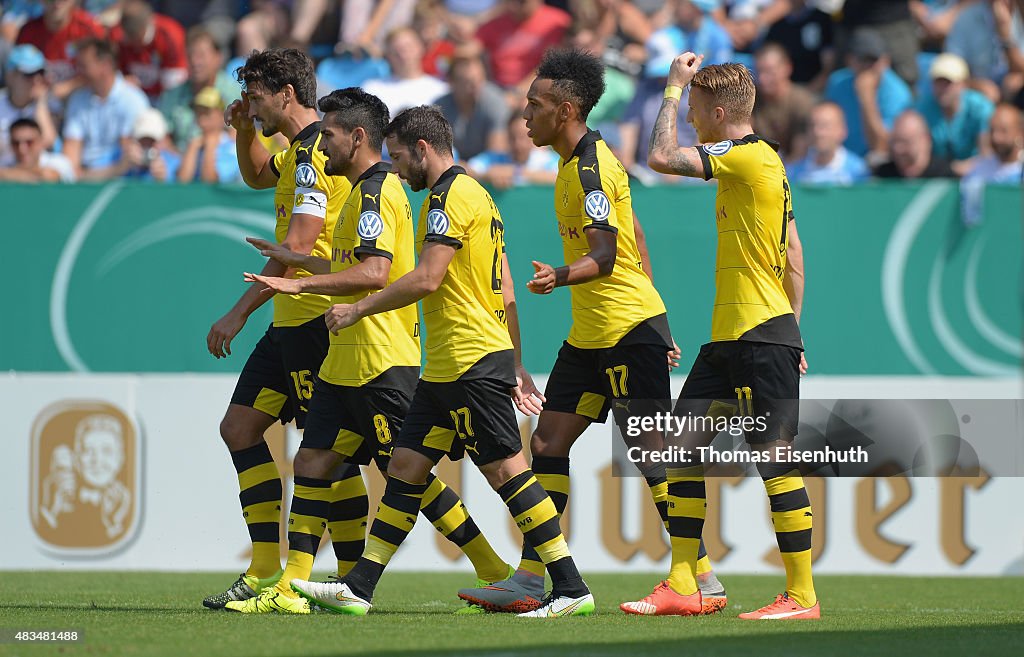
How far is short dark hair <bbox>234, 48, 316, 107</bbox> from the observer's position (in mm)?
7402

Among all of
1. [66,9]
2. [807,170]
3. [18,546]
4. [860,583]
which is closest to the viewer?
[860,583]

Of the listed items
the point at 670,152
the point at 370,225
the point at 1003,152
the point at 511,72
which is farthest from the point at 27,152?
the point at 1003,152

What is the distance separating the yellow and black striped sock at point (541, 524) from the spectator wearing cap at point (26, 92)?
8.56 metres

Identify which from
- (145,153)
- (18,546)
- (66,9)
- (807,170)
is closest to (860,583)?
(807,170)

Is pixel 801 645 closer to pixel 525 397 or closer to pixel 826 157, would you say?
pixel 525 397

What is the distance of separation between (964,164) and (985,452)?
326 centimetres

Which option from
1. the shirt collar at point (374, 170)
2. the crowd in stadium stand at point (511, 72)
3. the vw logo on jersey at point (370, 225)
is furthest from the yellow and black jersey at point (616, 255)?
the crowd in stadium stand at point (511, 72)

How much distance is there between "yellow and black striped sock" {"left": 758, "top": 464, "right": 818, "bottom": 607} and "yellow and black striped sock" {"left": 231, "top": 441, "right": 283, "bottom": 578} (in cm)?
254

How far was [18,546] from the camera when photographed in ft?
33.1

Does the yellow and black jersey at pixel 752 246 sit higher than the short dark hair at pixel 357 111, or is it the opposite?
the short dark hair at pixel 357 111

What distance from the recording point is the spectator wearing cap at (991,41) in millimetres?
13531

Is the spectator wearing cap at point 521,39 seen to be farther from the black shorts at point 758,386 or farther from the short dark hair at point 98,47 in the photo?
the black shorts at point 758,386

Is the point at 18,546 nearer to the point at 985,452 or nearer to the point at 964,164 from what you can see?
the point at 985,452

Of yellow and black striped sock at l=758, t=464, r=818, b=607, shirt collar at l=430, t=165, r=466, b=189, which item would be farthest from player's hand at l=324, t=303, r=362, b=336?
yellow and black striped sock at l=758, t=464, r=818, b=607
